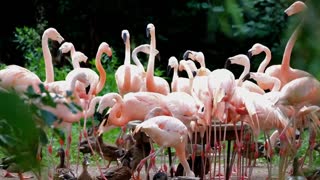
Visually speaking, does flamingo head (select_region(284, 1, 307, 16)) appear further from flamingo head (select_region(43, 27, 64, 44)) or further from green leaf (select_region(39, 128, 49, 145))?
flamingo head (select_region(43, 27, 64, 44))

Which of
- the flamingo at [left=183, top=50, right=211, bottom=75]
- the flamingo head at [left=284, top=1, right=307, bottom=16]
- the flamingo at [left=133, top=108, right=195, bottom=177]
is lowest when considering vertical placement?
the flamingo at [left=133, top=108, right=195, bottom=177]

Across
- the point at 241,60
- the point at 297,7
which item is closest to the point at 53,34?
the point at 241,60

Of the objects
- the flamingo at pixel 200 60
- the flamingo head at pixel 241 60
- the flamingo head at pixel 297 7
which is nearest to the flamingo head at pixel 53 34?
the flamingo at pixel 200 60

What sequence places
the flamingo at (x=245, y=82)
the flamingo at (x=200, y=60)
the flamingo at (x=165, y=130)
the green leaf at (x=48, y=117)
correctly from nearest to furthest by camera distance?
1. the green leaf at (x=48, y=117)
2. the flamingo at (x=165, y=130)
3. the flamingo at (x=245, y=82)
4. the flamingo at (x=200, y=60)

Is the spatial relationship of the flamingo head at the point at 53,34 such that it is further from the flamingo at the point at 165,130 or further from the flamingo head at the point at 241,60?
the flamingo at the point at 165,130

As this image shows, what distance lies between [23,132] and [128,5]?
80 centimetres

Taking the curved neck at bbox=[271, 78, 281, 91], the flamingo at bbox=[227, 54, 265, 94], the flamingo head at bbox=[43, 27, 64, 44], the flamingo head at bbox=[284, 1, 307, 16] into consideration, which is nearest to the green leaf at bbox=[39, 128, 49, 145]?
the flamingo head at bbox=[284, 1, 307, 16]

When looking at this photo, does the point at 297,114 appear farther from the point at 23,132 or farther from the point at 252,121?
the point at 23,132

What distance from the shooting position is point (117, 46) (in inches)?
381

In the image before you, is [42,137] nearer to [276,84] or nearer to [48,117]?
[48,117]

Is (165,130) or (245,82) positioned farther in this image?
(245,82)

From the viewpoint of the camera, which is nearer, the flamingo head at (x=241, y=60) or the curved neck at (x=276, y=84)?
the curved neck at (x=276, y=84)

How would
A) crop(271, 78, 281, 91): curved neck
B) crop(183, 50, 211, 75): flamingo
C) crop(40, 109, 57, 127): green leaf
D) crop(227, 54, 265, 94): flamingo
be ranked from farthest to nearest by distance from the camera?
1. crop(183, 50, 211, 75): flamingo
2. crop(227, 54, 265, 94): flamingo
3. crop(271, 78, 281, 91): curved neck
4. crop(40, 109, 57, 127): green leaf

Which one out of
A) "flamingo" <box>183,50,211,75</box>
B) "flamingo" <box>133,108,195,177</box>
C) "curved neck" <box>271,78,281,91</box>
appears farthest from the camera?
"flamingo" <box>183,50,211,75</box>
